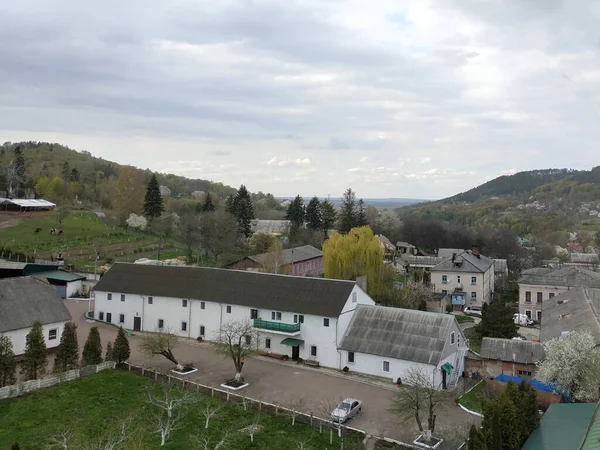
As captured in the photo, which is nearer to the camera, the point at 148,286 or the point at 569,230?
the point at 148,286

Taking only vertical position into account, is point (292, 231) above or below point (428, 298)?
above

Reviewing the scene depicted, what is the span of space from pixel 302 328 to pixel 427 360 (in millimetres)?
9421

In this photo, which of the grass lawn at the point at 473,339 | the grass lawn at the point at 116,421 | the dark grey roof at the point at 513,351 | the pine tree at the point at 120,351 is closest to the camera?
the grass lawn at the point at 116,421

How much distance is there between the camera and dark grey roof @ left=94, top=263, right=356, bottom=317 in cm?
3603

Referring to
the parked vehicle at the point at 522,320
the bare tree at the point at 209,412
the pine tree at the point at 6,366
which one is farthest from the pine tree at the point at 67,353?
the parked vehicle at the point at 522,320

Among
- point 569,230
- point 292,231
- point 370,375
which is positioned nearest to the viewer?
point 370,375

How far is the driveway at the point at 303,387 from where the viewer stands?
972 inches

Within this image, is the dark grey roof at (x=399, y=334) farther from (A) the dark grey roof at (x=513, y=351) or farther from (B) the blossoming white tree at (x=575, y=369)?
(B) the blossoming white tree at (x=575, y=369)

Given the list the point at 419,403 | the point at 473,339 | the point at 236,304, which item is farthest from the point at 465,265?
the point at 419,403

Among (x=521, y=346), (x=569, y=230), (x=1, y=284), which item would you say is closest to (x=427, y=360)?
(x=521, y=346)

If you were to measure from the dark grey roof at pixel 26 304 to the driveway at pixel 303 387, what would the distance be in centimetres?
356

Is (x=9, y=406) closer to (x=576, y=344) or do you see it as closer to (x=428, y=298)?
(x=576, y=344)

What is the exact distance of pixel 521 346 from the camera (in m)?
32.3

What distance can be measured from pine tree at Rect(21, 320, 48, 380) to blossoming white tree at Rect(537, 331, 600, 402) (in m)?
27.7
